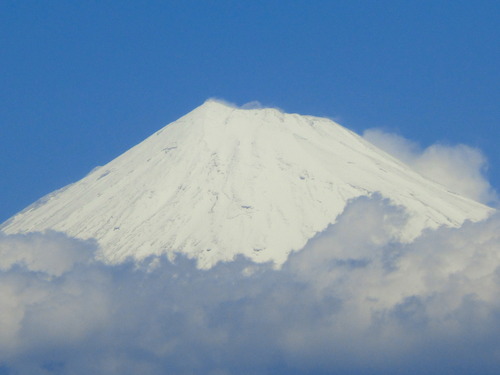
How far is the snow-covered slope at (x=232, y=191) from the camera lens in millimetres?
132375

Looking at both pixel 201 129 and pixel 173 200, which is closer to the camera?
pixel 173 200

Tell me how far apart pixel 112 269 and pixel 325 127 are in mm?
46484

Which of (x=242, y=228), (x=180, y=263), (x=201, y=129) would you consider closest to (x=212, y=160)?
(x=201, y=129)

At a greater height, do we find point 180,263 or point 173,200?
point 173,200

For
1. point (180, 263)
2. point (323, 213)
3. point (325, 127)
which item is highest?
point (325, 127)

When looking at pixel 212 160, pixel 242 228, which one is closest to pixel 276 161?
pixel 212 160

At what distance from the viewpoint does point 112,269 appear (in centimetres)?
12431

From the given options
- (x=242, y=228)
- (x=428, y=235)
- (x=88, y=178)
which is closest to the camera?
(x=428, y=235)

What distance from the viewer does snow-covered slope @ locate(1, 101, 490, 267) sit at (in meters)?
132

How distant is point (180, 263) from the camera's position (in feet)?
404

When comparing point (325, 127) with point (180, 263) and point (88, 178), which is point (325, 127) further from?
point (180, 263)

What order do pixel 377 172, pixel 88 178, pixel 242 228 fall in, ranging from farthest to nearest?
pixel 88 178 → pixel 377 172 → pixel 242 228

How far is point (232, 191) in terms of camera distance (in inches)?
5556

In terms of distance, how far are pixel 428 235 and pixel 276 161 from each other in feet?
102
